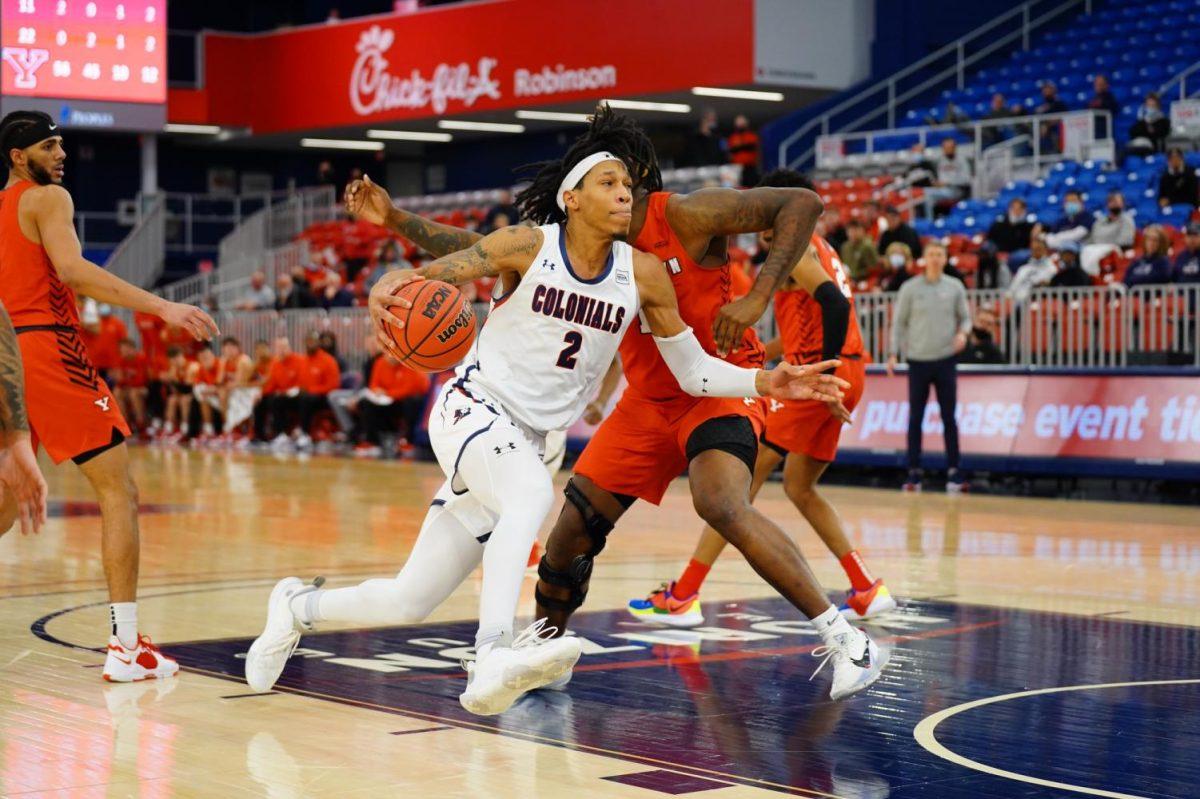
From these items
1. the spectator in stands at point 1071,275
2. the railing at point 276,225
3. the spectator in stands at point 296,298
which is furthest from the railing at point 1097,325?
the railing at point 276,225

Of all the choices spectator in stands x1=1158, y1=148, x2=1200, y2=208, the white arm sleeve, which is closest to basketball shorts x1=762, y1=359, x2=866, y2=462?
the white arm sleeve

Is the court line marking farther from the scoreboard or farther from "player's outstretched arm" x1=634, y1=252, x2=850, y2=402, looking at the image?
the scoreboard

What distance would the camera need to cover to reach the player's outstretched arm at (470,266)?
576 cm

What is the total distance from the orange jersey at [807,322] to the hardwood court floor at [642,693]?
1.33 metres

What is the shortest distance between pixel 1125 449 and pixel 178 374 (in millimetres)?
16005

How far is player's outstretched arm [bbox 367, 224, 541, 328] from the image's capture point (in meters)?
5.76

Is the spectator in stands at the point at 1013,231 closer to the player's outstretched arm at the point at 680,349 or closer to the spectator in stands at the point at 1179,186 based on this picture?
the spectator in stands at the point at 1179,186

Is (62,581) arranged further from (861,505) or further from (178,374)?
(178,374)

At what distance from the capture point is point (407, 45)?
36.1 metres

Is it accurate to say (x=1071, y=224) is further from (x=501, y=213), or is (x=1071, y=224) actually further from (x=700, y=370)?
(x=700, y=370)

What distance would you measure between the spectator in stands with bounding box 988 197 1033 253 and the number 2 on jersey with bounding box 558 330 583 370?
1563 centimetres

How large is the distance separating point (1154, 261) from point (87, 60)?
16921 millimetres

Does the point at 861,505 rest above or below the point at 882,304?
below

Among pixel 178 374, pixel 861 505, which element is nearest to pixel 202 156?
pixel 178 374
